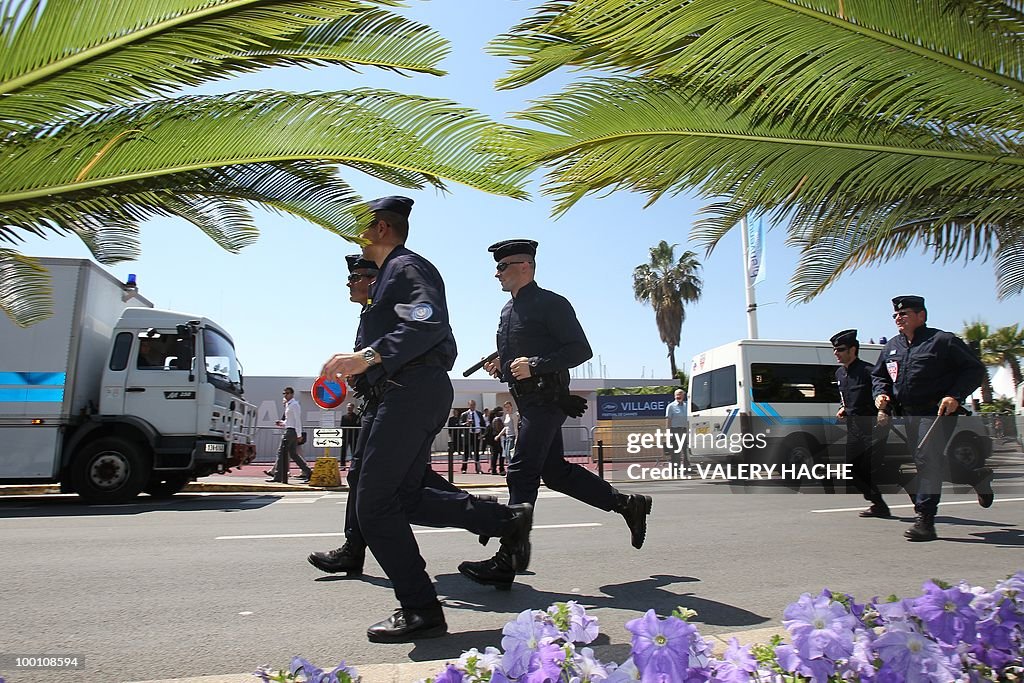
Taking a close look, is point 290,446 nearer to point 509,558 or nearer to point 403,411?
point 509,558

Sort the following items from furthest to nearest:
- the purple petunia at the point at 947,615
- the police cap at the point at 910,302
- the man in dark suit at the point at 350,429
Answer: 1. the man in dark suit at the point at 350,429
2. the police cap at the point at 910,302
3. the purple petunia at the point at 947,615

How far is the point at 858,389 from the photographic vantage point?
7.11 metres

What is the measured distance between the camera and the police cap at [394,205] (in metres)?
3.18

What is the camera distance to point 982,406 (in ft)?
89.9

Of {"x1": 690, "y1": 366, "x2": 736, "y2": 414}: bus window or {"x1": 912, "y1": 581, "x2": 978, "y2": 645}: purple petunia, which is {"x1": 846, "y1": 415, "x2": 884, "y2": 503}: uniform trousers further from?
{"x1": 690, "y1": 366, "x2": 736, "y2": 414}: bus window

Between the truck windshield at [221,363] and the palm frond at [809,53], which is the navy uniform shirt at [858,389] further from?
the truck windshield at [221,363]

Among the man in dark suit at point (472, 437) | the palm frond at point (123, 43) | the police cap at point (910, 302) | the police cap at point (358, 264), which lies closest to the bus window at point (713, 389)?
the man in dark suit at point (472, 437)

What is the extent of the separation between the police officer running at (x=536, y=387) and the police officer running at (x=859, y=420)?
139 inches

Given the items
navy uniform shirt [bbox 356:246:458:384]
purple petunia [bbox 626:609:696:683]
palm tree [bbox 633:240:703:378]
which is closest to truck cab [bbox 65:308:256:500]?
navy uniform shirt [bbox 356:246:458:384]

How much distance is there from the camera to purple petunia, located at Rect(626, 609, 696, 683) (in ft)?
4.63

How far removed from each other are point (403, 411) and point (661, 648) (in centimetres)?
158

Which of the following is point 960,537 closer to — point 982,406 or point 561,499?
point 561,499


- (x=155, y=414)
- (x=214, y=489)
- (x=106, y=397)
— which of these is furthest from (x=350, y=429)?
(x=106, y=397)

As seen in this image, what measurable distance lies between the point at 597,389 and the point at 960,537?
27.3m
